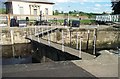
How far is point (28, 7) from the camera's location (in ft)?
209

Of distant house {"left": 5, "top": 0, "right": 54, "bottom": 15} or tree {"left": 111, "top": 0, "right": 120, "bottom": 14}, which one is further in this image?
tree {"left": 111, "top": 0, "right": 120, "bottom": 14}

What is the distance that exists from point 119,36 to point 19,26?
15586mm

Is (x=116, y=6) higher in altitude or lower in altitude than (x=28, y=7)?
higher

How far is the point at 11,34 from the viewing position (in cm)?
3466

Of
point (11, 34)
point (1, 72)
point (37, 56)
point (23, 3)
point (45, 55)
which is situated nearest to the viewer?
point (1, 72)

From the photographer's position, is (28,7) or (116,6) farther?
(116,6)

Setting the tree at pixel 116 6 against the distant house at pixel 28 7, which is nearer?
the distant house at pixel 28 7

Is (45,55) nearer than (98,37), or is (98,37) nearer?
(45,55)

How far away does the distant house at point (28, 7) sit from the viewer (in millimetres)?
61562

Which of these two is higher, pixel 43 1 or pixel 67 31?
pixel 43 1

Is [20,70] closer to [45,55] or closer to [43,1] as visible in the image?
[45,55]

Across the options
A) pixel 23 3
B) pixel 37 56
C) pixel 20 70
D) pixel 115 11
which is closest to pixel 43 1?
pixel 23 3

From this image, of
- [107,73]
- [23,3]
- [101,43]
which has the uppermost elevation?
[23,3]

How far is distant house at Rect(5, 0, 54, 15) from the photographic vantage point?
202 feet
